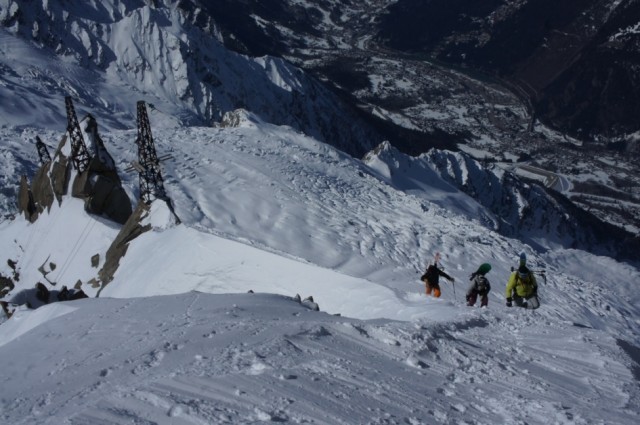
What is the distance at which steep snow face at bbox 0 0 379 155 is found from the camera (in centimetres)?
9212

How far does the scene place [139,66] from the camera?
352 ft

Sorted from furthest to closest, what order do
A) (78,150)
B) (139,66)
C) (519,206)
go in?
(139,66) → (519,206) → (78,150)

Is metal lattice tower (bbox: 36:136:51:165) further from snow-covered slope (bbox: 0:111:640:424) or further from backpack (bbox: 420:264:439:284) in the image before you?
backpack (bbox: 420:264:439:284)

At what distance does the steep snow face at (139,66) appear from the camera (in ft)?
302

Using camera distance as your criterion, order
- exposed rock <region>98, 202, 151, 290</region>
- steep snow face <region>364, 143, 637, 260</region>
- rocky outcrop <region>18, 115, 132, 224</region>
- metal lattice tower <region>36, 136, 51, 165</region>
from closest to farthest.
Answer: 1. exposed rock <region>98, 202, 151, 290</region>
2. rocky outcrop <region>18, 115, 132, 224</region>
3. metal lattice tower <region>36, 136, 51, 165</region>
4. steep snow face <region>364, 143, 637, 260</region>

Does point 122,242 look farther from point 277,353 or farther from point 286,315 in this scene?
point 277,353

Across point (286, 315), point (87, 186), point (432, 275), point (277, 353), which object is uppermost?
point (277, 353)

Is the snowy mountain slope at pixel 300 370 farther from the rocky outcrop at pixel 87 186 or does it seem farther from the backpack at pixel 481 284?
the rocky outcrop at pixel 87 186

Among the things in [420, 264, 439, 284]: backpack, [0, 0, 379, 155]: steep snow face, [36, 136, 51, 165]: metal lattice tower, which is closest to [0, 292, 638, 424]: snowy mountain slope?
[420, 264, 439, 284]: backpack

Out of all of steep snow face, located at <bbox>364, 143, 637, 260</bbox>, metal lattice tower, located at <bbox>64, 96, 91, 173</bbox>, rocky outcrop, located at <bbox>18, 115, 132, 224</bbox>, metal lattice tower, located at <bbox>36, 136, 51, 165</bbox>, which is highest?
metal lattice tower, located at <bbox>64, 96, 91, 173</bbox>

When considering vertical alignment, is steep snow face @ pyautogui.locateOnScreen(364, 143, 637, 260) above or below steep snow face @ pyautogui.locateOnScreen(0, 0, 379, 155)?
below

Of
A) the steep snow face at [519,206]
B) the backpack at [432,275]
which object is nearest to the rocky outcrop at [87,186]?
the backpack at [432,275]

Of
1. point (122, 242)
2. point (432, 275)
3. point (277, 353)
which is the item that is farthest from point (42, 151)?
point (277, 353)

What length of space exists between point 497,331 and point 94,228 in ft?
67.3
